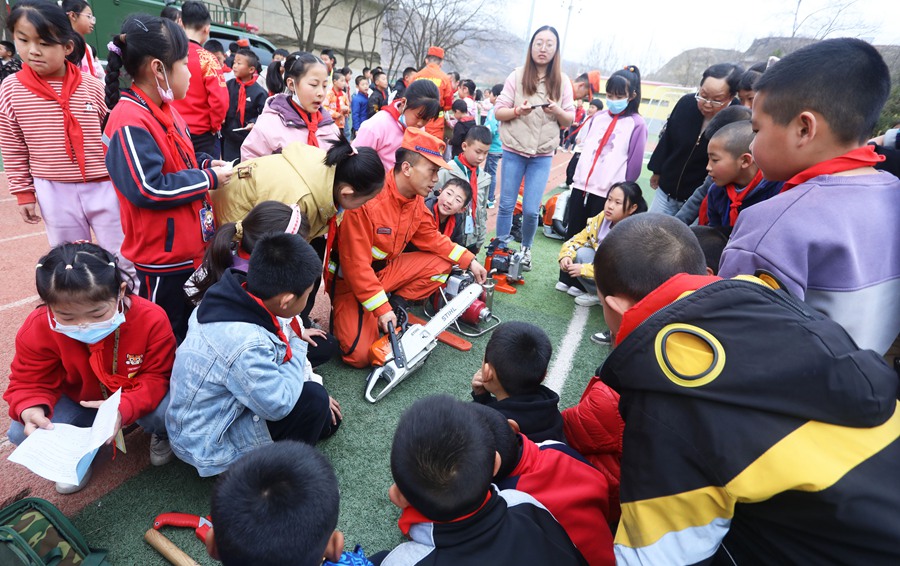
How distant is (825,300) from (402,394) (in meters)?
2.02

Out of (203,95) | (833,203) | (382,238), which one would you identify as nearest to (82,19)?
(203,95)

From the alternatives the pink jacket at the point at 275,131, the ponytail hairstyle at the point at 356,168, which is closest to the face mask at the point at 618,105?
the pink jacket at the point at 275,131

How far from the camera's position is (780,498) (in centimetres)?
90

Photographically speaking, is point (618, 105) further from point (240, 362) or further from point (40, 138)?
point (40, 138)

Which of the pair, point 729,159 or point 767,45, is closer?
point 729,159

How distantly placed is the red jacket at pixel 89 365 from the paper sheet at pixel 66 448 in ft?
0.36

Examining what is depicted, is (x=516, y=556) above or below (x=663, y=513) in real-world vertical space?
below

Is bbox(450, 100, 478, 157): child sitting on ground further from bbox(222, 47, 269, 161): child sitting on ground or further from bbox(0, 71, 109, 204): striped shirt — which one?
bbox(0, 71, 109, 204): striped shirt

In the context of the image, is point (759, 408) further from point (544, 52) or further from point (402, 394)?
point (544, 52)

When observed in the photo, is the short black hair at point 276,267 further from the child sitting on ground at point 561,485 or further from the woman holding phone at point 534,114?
the woman holding phone at point 534,114

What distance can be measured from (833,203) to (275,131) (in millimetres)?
3061

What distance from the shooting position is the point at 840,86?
1.26 m

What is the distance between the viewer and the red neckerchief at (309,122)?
3.25 m

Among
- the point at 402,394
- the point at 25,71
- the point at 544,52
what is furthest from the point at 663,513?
the point at 544,52
